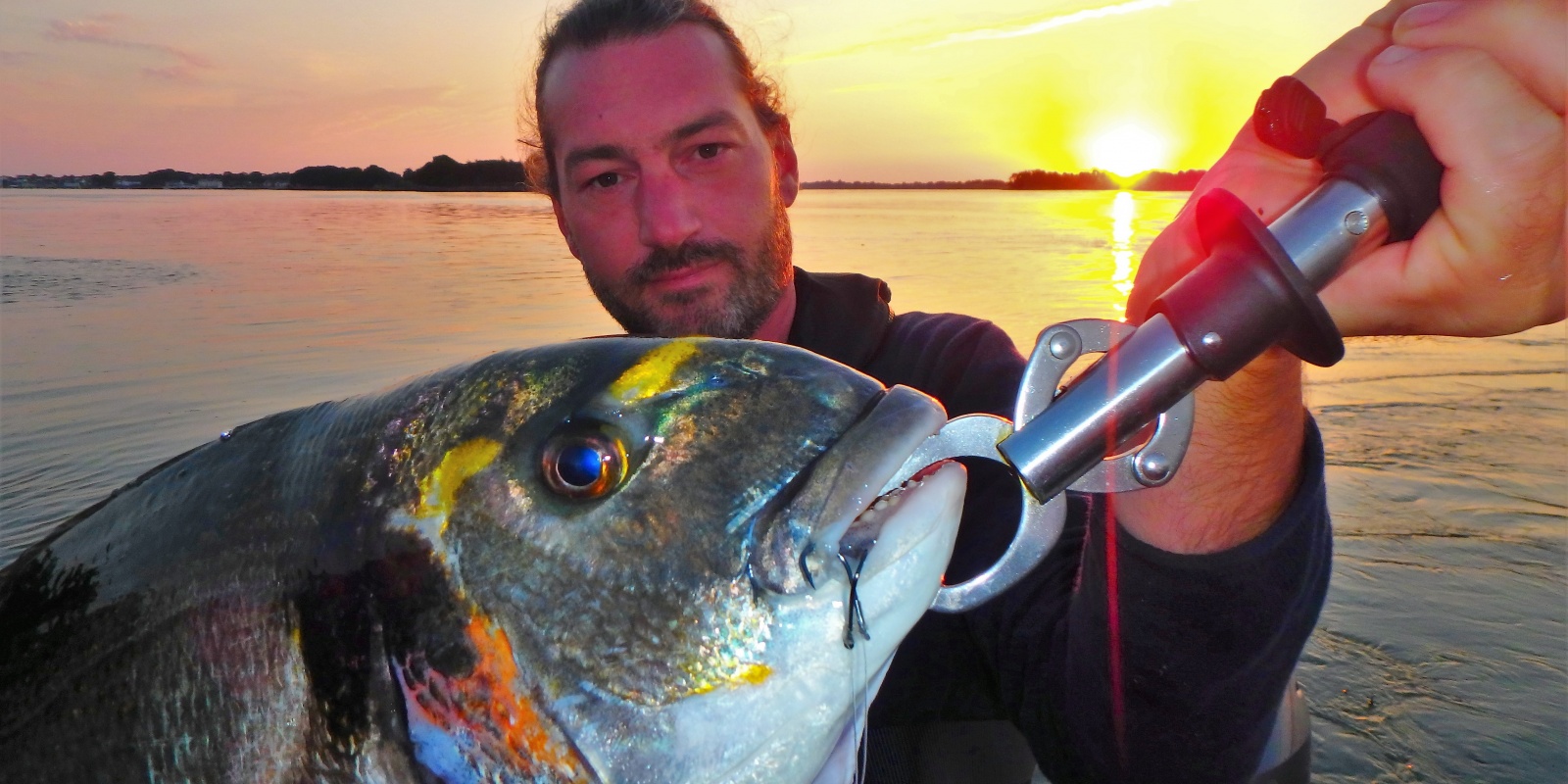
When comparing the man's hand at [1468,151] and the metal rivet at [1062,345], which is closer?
the man's hand at [1468,151]

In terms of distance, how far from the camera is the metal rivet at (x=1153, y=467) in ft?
4.13

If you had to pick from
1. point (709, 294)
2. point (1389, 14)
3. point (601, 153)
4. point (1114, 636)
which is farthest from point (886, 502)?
point (601, 153)

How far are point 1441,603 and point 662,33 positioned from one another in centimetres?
509

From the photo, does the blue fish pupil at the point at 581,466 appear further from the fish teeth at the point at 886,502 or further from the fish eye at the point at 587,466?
the fish teeth at the point at 886,502

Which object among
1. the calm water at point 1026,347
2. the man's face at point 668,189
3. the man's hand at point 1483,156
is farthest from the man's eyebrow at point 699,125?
the man's hand at point 1483,156

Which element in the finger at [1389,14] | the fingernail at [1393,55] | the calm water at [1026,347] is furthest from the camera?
the calm water at [1026,347]

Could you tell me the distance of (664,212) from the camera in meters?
3.15

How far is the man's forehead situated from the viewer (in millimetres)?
3215

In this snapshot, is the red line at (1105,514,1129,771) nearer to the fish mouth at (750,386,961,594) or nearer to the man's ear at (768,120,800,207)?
the fish mouth at (750,386,961,594)

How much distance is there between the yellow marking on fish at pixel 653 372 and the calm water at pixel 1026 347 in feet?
4.20

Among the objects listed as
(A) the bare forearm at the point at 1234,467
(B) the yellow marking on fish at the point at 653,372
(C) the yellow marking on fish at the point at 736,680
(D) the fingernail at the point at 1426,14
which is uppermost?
(D) the fingernail at the point at 1426,14

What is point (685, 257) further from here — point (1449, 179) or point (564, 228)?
point (1449, 179)

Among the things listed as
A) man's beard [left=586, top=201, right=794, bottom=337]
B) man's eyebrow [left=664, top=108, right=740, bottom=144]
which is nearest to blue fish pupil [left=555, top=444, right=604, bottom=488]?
man's beard [left=586, top=201, right=794, bottom=337]

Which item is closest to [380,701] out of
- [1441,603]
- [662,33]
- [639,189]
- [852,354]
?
[852,354]
